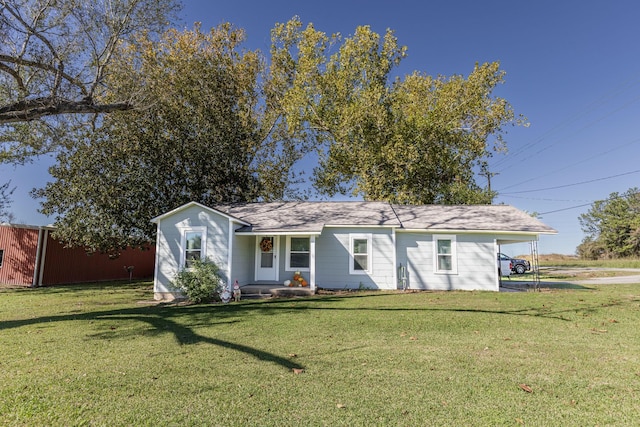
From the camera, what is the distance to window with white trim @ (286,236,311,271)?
44.0ft

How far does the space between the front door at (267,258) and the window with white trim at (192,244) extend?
2270mm

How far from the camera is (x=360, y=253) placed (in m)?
13.5

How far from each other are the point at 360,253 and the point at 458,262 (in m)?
3.89

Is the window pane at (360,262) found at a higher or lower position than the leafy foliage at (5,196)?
lower

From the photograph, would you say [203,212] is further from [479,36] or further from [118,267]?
[479,36]

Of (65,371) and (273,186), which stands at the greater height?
(273,186)

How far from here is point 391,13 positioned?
20.5m

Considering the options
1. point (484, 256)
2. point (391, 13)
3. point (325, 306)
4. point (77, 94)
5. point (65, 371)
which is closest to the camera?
point (65, 371)

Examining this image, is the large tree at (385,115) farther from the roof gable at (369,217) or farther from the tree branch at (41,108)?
the tree branch at (41,108)

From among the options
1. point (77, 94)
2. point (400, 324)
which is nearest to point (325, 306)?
point (400, 324)

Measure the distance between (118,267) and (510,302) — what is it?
21.8 m

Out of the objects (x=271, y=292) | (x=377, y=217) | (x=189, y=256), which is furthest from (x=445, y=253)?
(x=189, y=256)

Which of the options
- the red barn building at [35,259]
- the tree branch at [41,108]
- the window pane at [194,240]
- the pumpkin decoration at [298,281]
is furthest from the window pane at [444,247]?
the red barn building at [35,259]

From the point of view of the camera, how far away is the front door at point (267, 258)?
530 inches
